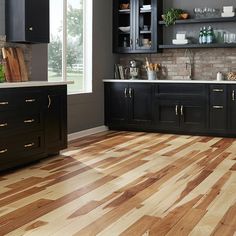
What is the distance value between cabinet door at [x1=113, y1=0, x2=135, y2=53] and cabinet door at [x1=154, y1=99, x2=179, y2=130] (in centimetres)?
116

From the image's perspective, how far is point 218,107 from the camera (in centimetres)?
691

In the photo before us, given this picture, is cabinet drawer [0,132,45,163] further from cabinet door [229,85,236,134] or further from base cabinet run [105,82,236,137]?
cabinet door [229,85,236,134]

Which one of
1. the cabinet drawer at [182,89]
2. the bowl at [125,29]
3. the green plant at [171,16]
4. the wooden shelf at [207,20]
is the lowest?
the cabinet drawer at [182,89]

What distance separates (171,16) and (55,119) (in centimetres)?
310

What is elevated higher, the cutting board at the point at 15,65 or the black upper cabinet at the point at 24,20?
the black upper cabinet at the point at 24,20

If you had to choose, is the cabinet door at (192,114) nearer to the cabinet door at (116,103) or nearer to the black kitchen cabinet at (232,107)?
the black kitchen cabinet at (232,107)

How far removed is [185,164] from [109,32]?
3641 mm

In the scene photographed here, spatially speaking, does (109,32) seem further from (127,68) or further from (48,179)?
(48,179)

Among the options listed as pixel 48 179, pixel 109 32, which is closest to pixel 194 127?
pixel 109 32

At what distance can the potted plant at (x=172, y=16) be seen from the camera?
7387 millimetres

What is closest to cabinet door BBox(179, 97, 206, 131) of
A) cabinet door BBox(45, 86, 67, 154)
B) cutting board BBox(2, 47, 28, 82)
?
cabinet door BBox(45, 86, 67, 154)

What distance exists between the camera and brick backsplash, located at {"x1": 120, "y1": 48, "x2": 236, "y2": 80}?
739 cm

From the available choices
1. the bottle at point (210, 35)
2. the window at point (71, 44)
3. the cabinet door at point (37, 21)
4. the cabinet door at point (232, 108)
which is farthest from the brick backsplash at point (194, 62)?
the cabinet door at point (37, 21)

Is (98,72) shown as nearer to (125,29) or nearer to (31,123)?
(125,29)
